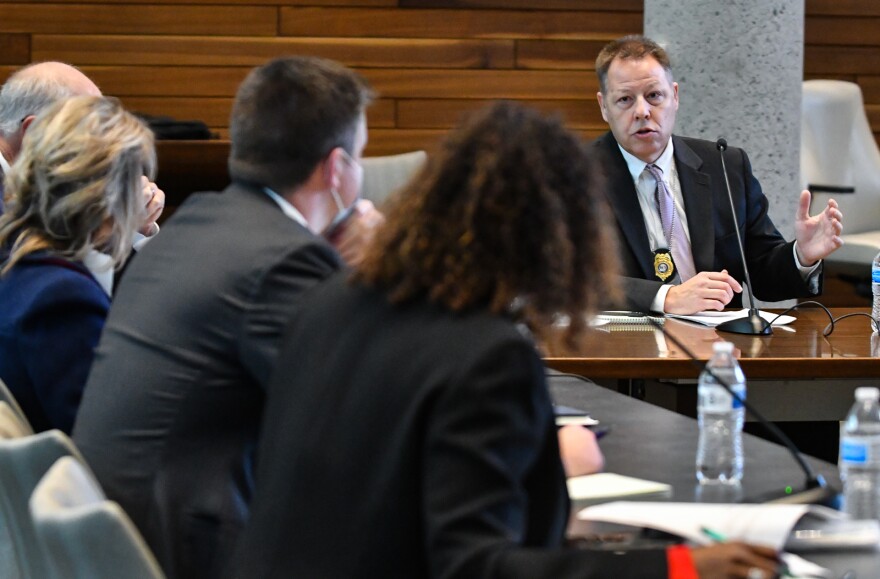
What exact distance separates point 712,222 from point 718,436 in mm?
2047

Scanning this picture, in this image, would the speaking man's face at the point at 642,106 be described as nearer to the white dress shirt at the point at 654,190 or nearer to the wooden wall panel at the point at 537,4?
the white dress shirt at the point at 654,190

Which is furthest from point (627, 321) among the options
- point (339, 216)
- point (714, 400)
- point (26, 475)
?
point (26, 475)

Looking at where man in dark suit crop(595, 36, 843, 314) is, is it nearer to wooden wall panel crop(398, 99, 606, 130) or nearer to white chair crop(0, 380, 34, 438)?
white chair crop(0, 380, 34, 438)

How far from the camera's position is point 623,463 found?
79.6 inches

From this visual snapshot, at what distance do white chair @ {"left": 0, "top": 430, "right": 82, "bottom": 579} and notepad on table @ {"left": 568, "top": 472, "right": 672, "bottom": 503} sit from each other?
0.71 metres

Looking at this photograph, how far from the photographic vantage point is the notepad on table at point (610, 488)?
179 centimetres

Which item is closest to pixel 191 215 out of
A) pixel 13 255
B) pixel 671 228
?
pixel 13 255

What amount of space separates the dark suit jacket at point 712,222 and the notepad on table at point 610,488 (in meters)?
2.02

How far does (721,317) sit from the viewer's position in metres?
3.49

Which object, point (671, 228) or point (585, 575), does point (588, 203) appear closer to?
point (585, 575)

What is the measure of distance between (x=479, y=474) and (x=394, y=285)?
0.26m

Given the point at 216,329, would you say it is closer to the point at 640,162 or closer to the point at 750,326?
the point at 750,326

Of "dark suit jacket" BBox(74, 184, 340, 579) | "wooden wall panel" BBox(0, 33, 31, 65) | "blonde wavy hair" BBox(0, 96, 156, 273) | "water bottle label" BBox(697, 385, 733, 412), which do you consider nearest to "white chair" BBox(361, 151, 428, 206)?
"wooden wall panel" BBox(0, 33, 31, 65)

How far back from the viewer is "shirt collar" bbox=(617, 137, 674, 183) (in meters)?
4.00
